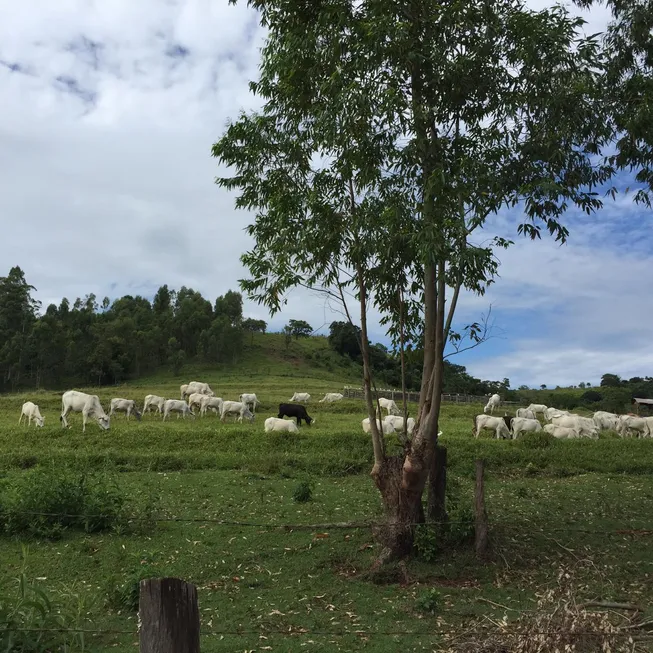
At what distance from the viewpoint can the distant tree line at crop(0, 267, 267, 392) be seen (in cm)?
6938

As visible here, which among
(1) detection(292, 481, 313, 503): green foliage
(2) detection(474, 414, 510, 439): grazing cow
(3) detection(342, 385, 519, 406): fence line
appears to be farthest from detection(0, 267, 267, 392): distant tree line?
(1) detection(292, 481, 313, 503): green foliage

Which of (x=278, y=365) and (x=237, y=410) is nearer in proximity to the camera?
(x=237, y=410)

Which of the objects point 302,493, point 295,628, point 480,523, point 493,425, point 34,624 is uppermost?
point 493,425

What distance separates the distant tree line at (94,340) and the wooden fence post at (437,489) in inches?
2580

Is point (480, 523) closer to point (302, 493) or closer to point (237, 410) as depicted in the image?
point (302, 493)

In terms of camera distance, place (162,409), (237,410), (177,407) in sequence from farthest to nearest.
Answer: (162,409) < (177,407) < (237,410)

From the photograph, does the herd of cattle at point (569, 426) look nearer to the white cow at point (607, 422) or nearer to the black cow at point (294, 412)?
the white cow at point (607, 422)

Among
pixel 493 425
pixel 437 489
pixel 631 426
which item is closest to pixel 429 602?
pixel 437 489

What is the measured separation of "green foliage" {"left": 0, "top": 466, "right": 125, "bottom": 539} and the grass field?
0.37ft

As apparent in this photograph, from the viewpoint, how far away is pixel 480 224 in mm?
8008

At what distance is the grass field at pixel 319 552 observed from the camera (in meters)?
6.82

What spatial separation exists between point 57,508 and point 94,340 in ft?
219

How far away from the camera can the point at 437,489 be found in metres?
9.18

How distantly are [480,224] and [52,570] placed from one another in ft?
25.1
